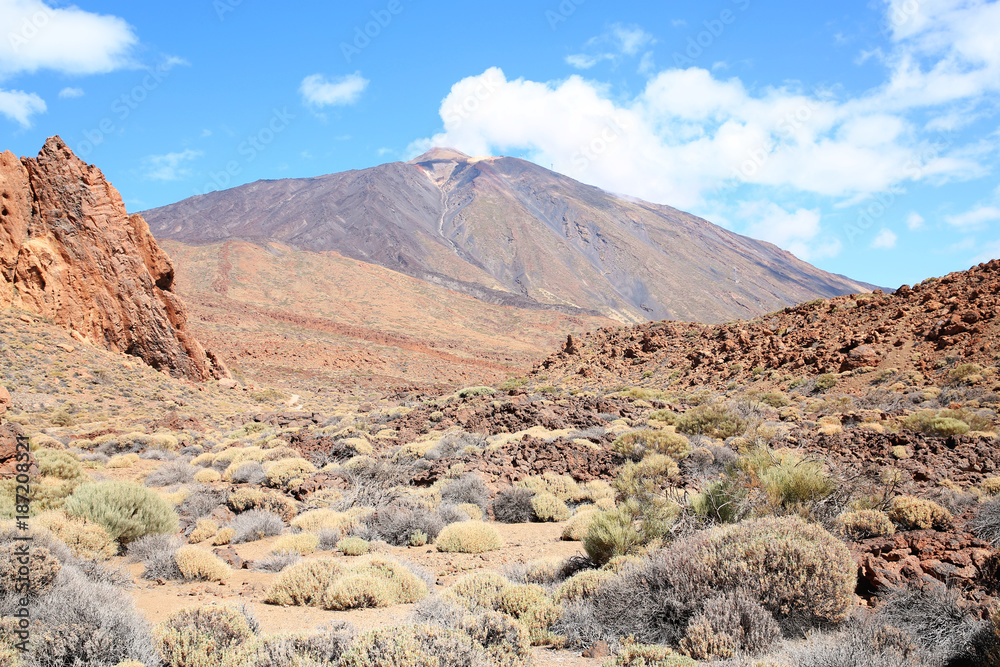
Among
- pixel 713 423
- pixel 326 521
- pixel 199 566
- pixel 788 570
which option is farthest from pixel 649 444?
pixel 199 566

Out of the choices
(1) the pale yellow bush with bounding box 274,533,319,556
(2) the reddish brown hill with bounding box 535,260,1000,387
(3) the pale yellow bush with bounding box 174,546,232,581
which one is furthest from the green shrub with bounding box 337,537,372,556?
(2) the reddish brown hill with bounding box 535,260,1000,387

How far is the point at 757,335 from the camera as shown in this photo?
25.4 meters

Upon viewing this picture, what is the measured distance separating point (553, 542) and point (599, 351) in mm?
27029

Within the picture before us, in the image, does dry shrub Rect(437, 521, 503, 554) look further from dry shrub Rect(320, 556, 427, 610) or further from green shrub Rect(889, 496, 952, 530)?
green shrub Rect(889, 496, 952, 530)

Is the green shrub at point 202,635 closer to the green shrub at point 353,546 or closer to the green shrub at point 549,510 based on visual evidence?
the green shrub at point 353,546

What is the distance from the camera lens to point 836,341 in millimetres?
20938

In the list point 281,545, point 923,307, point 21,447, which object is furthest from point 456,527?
point 923,307

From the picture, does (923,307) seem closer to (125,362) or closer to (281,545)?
(281,545)

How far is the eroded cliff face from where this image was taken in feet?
74.3

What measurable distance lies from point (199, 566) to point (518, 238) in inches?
5060

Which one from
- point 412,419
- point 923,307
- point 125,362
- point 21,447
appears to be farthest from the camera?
point 125,362

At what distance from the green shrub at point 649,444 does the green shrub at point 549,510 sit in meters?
2.80

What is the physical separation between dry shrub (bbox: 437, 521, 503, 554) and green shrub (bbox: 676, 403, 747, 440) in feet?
24.8

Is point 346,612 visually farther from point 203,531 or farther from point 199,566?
point 203,531
